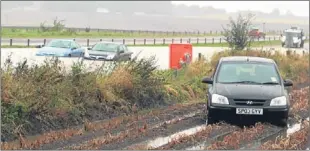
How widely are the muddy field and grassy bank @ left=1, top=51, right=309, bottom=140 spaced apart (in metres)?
0.44

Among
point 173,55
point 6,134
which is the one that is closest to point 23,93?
point 6,134

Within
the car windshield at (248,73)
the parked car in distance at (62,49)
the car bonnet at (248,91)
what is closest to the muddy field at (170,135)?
the car bonnet at (248,91)

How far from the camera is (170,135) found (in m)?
10.8

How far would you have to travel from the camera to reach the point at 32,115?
11.2 m

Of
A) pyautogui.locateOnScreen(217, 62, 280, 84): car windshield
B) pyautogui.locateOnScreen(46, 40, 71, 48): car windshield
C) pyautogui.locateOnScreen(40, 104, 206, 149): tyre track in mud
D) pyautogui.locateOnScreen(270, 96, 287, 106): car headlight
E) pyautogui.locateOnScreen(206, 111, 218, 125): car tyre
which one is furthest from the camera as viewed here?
pyautogui.locateOnScreen(46, 40, 71, 48): car windshield

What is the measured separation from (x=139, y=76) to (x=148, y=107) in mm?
889

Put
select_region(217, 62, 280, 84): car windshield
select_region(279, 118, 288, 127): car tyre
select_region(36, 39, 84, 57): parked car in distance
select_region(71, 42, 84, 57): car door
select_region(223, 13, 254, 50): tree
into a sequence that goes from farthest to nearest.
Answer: select_region(71, 42, 84, 57): car door → select_region(36, 39, 84, 57): parked car in distance → select_region(223, 13, 254, 50): tree → select_region(217, 62, 280, 84): car windshield → select_region(279, 118, 288, 127): car tyre

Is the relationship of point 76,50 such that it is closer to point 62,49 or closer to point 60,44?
point 62,49

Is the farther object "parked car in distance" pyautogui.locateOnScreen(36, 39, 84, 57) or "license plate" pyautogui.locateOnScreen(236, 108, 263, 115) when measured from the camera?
"parked car in distance" pyautogui.locateOnScreen(36, 39, 84, 57)

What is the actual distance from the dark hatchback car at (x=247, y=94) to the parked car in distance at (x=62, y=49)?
762 inches

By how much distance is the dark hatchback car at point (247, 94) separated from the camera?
39.2ft

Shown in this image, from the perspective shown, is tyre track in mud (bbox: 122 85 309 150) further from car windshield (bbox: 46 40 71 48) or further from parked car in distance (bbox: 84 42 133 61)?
car windshield (bbox: 46 40 71 48)

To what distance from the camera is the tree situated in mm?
28767

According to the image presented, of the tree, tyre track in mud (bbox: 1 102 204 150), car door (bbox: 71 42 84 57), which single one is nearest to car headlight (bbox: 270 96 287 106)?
tyre track in mud (bbox: 1 102 204 150)
